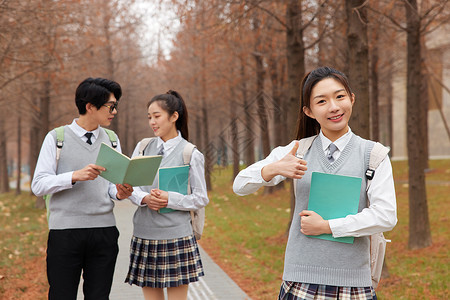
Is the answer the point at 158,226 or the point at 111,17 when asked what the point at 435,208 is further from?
the point at 111,17

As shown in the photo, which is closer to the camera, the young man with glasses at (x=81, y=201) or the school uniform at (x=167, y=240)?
the young man with glasses at (x=81, y=201)

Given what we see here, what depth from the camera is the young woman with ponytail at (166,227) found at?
154 inches

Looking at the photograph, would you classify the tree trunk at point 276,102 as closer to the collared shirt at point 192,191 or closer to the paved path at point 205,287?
the paved path at point 205,287

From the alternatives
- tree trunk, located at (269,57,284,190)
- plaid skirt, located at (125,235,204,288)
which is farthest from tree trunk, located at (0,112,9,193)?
plaid skirt, located at (125,235,204,288)

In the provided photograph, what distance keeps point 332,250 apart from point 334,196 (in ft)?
0.91

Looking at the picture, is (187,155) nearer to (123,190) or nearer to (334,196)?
(123,190)

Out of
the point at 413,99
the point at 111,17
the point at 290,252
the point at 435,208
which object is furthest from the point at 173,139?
the point at 111,17

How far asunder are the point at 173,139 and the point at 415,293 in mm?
3620

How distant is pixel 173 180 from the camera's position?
396 cm

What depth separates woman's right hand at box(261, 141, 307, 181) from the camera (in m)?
2.35

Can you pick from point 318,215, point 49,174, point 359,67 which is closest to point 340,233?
point 318,215

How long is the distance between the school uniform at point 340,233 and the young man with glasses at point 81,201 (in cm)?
136

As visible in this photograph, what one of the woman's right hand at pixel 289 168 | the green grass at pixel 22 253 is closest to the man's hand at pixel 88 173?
the woman's right hand at pixel 289 168

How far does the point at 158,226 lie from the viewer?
3924 mm
